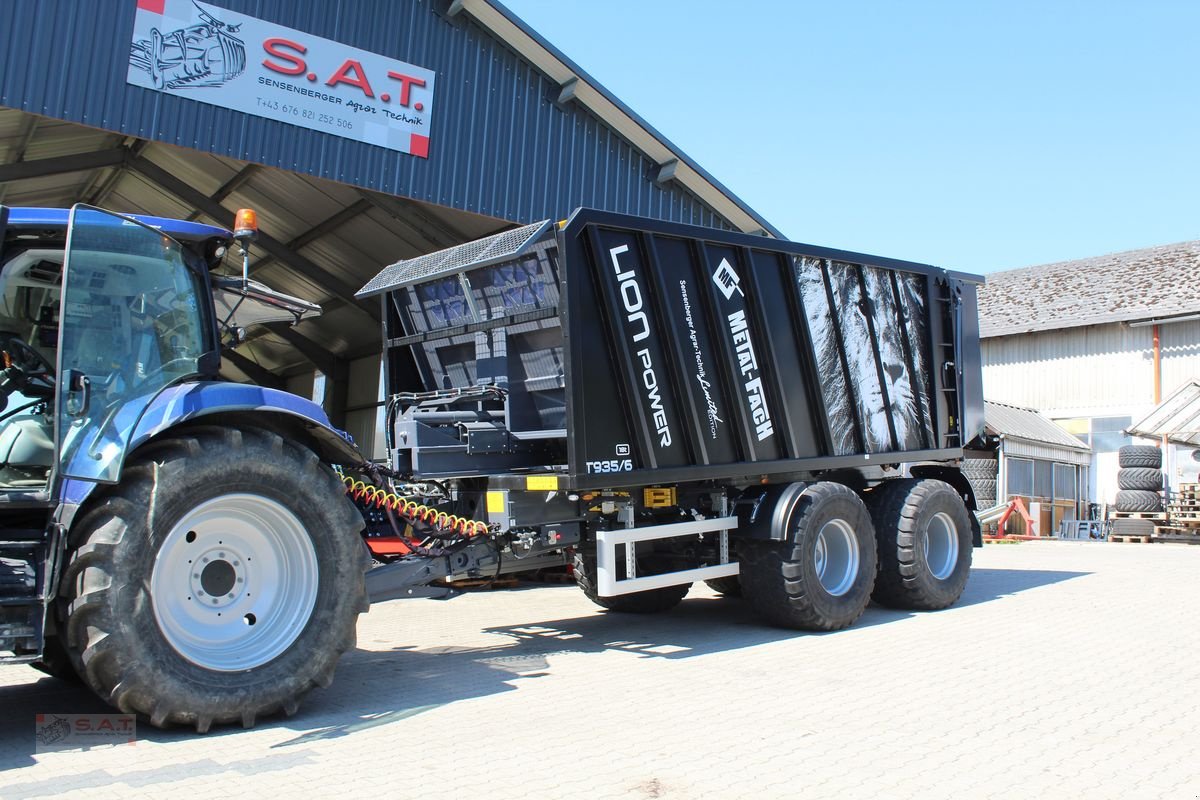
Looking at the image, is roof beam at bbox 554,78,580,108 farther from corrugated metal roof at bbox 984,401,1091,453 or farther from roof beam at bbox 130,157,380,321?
corrugated metal roof at bbox 984,401,1091,453

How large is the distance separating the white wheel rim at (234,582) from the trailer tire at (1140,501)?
22.2 m

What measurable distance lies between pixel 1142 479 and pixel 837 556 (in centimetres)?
1797

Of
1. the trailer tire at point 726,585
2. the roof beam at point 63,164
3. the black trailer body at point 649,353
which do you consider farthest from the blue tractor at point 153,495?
the roof beam at point 63,164

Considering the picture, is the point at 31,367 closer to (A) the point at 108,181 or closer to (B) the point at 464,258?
(B) the point at 464,258

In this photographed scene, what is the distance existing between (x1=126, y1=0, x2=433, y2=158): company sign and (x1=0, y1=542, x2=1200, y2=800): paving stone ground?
229 inches

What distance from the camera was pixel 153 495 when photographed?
4730mm

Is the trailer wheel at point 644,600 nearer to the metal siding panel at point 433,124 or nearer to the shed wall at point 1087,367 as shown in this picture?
the metal siding panel at point 433,124

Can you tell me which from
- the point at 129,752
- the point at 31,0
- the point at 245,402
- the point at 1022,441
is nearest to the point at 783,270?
the point at 245,402

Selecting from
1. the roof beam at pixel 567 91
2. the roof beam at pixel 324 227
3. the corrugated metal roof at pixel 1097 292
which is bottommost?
the roof beam at pixel 324 227

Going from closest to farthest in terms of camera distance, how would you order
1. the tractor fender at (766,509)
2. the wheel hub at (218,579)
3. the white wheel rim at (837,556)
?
the wheel hub at (218,579)
the tractor fender at (766,509)
the white wheel rim at (837,556)

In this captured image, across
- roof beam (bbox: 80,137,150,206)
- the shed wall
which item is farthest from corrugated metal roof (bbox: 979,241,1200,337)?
roof beam (bbox: 80,137,150,206)

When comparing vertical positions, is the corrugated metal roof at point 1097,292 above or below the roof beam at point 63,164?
above

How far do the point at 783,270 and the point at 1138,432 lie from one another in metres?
20.0
